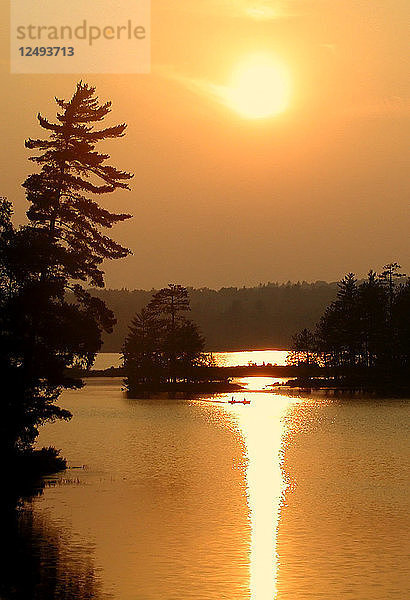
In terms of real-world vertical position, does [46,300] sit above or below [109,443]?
above

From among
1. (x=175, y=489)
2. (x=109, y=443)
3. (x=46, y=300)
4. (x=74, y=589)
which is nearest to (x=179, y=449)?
(x=109, y=443)

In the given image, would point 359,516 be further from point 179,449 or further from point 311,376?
point 311,376

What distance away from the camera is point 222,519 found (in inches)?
1726

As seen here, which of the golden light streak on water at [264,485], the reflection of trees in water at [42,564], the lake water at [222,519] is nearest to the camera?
the reflection of trees in water at [42,564]

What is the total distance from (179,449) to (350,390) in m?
97.7

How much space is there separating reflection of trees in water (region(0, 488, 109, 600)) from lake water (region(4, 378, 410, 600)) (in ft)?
0.24

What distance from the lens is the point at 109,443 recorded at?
83.2 metres

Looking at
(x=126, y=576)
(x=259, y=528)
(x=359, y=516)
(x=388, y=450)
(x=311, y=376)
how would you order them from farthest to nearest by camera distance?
(x=311, y=376) → (x=388, y=450) → (x=359, y=516) → (x=259, y=528) → (x=126, y=576)

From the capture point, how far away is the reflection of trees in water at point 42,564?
28703 millimetres

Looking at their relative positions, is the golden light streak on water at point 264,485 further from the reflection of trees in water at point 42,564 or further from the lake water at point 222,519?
the reflection of trees in water at point 42,564

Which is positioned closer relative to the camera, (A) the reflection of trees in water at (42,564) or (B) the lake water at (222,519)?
(A) the reflection of trees in water at (42,564)

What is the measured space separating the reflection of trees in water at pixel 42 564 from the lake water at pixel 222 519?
0.07 meters

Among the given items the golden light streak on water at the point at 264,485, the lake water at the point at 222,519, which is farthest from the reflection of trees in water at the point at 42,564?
the golden light streak on water at the point at 264,485

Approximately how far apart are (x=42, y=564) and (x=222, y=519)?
12773mm
